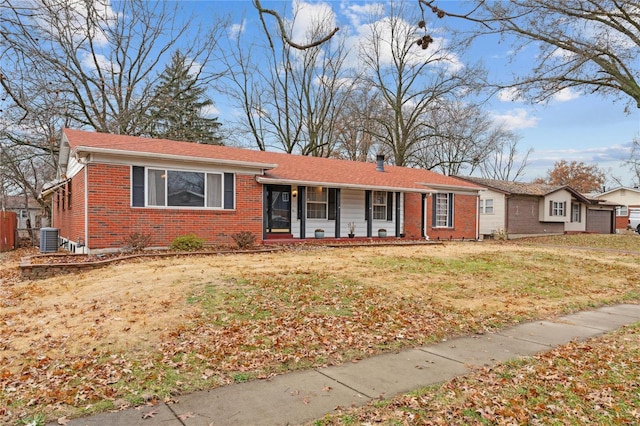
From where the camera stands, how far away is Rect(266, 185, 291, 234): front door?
17312mm

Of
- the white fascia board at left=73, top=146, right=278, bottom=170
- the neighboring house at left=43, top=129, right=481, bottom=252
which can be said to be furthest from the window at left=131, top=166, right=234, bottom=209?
the white fascia board at left=73, top=146, right=278, bottom=170

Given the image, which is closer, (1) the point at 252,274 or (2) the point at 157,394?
(2) the point at 157,394

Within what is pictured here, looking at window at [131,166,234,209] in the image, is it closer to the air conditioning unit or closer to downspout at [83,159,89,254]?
downspout at [83,159,89,254]

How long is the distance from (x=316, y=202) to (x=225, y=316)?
486 inches

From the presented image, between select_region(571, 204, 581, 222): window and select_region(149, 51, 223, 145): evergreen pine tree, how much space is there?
2771 centimetres

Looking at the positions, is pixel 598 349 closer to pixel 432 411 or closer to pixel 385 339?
pixel 385 339

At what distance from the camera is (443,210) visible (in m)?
23.0

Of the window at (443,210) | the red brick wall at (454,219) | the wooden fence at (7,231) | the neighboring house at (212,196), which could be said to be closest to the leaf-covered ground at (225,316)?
the neighboring house at (212,196)

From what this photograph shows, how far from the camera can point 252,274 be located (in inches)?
358

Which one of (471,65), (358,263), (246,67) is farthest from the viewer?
(246,67)

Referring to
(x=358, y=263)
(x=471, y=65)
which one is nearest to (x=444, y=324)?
(x=358, y=263)

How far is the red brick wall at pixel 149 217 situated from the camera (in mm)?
12641

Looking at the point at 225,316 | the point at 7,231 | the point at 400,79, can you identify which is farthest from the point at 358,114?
the point at 225,316

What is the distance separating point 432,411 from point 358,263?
26.2 ft
